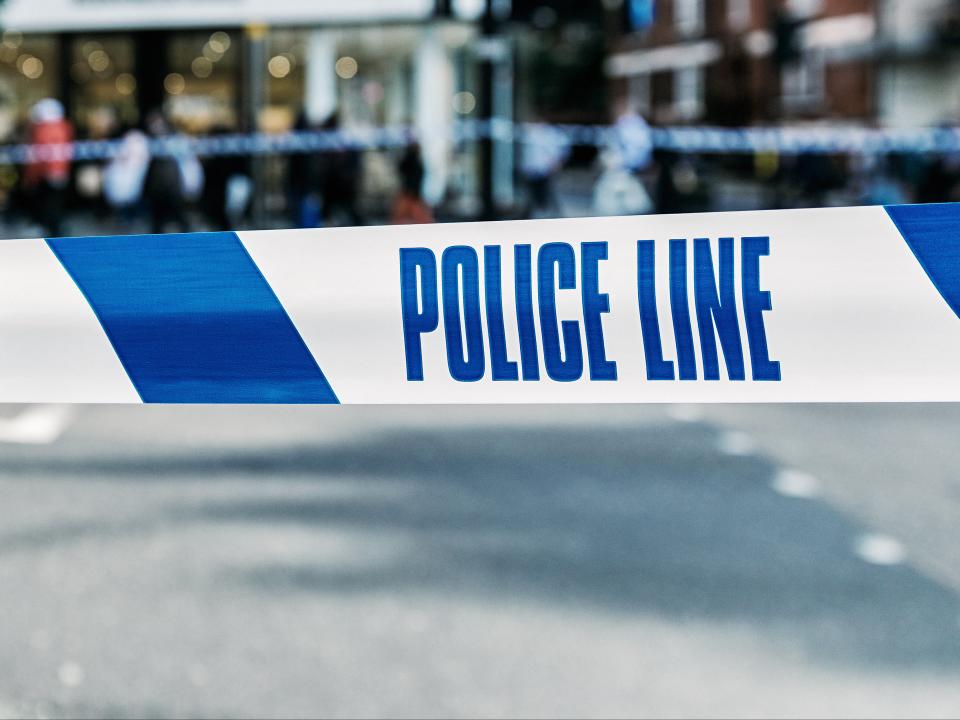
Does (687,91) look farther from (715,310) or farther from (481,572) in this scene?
(715,310)

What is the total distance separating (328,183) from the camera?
20453 millimetres

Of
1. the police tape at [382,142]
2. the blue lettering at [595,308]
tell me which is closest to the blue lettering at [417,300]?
the blue lettering at [595,308]

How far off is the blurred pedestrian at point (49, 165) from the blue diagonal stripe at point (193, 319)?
16494 millimetres

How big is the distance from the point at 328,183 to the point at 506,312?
18.0m

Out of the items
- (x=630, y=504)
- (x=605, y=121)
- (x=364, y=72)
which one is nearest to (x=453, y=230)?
(x=630, y=504)

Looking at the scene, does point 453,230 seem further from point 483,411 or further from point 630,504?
point 483,411

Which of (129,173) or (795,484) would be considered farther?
(129,173)

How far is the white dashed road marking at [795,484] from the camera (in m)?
7.05

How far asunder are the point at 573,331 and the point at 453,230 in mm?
257

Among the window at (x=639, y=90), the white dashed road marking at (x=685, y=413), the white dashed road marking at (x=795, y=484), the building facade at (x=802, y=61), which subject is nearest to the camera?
the white dashed road marking at (x=795, y=484)

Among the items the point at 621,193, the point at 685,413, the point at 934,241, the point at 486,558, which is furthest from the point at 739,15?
the point at 934,241

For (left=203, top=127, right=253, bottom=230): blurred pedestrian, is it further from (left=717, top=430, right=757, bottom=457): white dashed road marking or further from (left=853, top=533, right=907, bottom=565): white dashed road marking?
(left=853, top=533, right=907, bottom=565): white dashed road marking

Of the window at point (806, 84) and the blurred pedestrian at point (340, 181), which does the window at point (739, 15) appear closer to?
the window at point (806, 84)

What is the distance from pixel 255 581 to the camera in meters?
5.56
